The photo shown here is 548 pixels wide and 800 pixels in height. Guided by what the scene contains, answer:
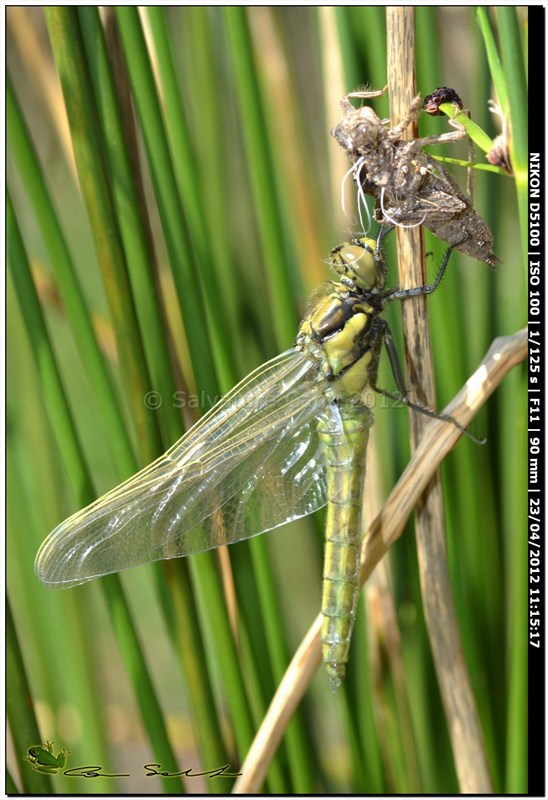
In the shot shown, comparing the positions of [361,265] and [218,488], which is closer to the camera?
[361,265]

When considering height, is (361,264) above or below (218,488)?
above

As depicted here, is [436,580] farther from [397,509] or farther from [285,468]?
[285,468]

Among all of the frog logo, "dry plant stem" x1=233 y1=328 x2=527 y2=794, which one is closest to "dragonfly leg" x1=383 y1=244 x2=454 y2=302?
"dry plant stem" x1=233 y1=328 x2=527 y2=794

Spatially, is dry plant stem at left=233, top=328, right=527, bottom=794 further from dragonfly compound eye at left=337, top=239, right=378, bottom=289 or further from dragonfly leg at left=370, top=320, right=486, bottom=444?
dragonfly compound eye at left=337, top=239, right=378, bottom=289

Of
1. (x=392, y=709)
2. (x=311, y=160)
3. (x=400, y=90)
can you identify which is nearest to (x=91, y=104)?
(x=311, y=160)

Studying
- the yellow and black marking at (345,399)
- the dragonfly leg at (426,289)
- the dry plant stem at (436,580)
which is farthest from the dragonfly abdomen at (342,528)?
the dragonfly leg at (426,289)

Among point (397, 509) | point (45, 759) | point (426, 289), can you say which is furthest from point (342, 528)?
point (45, 759)
